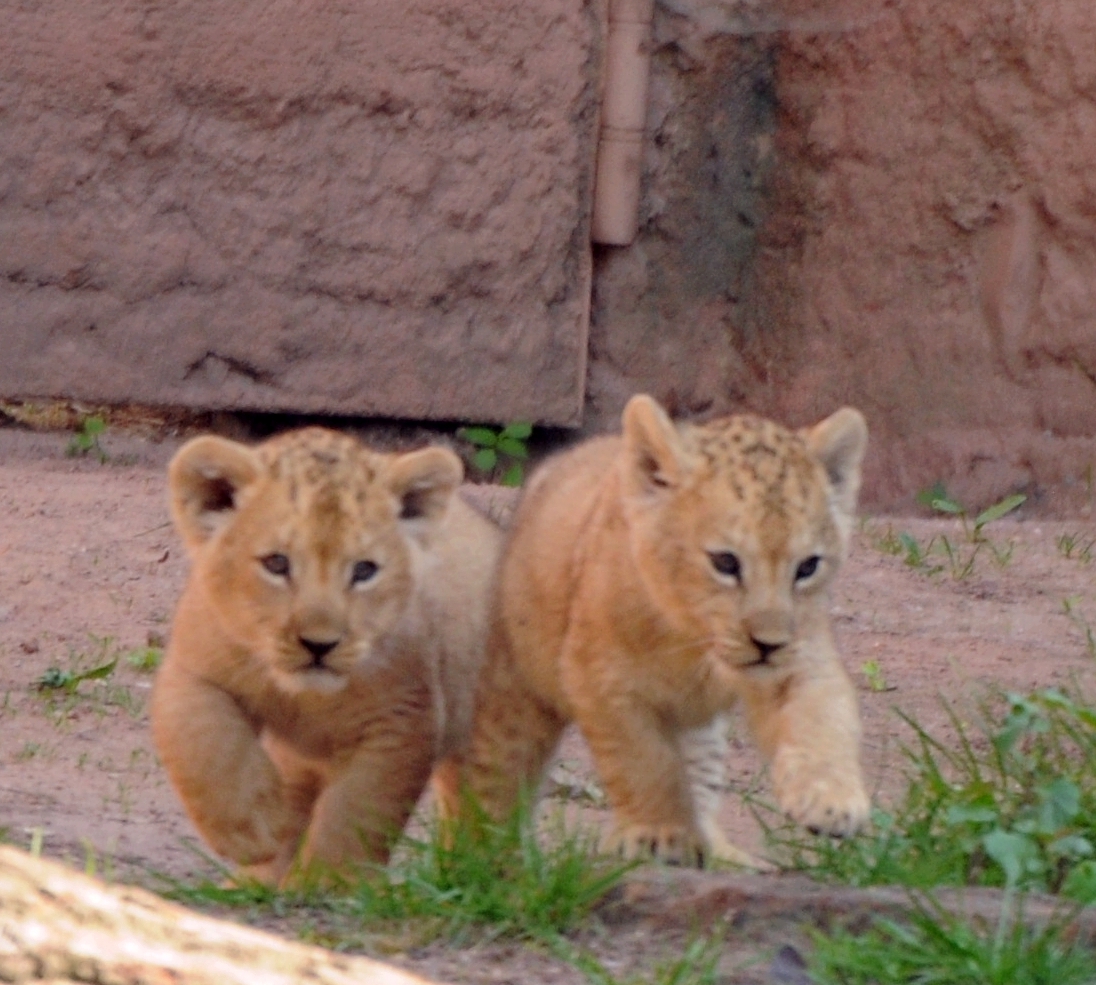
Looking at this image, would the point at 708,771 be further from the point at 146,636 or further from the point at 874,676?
the point at 146,636

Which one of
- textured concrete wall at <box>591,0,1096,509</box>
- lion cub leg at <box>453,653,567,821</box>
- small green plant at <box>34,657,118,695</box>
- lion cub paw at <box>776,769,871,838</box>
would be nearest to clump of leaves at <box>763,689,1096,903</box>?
lion cub paw at <box>776,769,871,838</box>

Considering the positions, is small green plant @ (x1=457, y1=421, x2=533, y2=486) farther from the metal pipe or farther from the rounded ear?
the rounded ear

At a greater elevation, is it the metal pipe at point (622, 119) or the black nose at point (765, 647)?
the metal pipe at point (622, 119)

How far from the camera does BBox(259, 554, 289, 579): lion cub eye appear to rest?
183 inches

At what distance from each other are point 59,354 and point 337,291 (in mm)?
1234

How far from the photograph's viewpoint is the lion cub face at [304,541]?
4.61 meters

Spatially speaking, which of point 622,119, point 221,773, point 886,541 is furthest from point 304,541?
point 622,119

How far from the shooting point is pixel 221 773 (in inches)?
188

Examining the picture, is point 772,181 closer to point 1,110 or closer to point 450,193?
point 450,193

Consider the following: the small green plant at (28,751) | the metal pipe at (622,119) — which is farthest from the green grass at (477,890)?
the metal pipe at (622,119)

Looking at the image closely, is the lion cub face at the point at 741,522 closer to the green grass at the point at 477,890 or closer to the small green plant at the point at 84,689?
the green grass at the point at 477,890

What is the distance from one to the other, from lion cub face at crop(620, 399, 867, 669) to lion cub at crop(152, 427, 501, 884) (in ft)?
1.66

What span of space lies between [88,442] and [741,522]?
5322mm

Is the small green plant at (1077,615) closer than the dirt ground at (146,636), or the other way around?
the dirt ground at (146,636)
